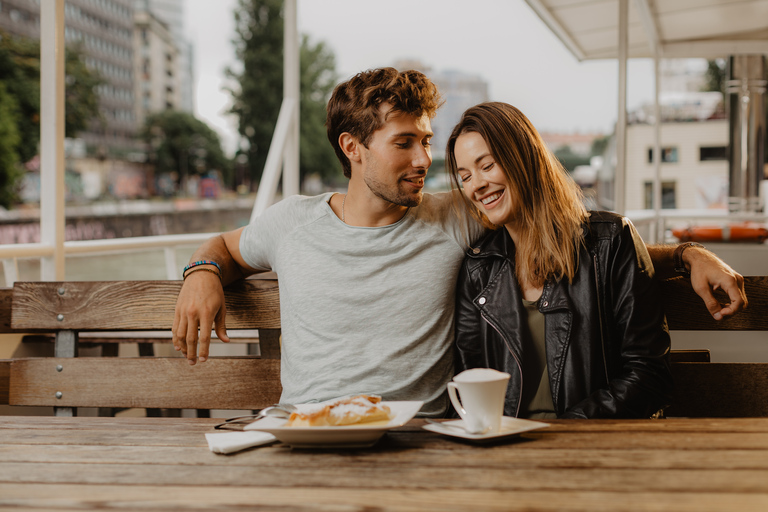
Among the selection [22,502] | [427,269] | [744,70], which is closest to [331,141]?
[427,269]

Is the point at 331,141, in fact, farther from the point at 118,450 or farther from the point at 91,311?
the point at 118,450

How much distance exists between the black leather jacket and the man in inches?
5.3

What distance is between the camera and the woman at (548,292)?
164 centimetres

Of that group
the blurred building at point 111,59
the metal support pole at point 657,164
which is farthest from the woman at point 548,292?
the blurred building at point 111,59

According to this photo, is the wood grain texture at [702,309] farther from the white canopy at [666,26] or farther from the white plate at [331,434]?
the white canopy at [666,26]

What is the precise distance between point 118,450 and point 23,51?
3574 cm

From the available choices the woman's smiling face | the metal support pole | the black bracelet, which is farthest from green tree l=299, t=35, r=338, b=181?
the black bracelet

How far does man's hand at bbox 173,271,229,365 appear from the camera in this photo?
1.71 meters

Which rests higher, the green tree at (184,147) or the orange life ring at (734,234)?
the green tree at (184,147)

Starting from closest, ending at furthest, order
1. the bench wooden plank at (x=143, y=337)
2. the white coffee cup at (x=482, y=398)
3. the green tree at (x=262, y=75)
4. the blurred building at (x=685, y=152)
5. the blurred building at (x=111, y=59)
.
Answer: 1. the white coffee cup at (x=482, y=398)
2. the bench wooden plank at (x=143, y=337)
3. the blurred building at (x=685, y=152)
4. the green tree at (x=262, y=75)
5. the blurred building at (x=111, y=59)

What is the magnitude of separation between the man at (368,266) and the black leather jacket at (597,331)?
135 millimetres

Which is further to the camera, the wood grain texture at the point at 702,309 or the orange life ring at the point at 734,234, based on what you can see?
the orange life ring at the point at 734,234

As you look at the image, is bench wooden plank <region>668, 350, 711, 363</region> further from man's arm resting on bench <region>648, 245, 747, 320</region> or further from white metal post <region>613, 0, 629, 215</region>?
white metal post <region>613, 0, 629, 215</region>

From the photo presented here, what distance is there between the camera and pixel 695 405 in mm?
1830
